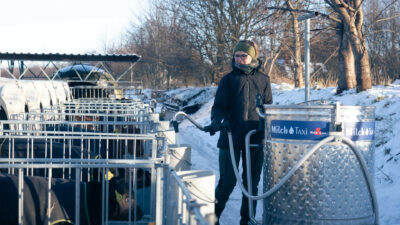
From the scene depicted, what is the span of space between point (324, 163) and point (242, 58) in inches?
68.9

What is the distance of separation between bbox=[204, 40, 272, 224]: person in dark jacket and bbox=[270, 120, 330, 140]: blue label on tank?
1.02 metres

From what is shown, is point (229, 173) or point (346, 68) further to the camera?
point (346, 68)

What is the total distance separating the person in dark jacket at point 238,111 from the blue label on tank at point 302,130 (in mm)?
1017

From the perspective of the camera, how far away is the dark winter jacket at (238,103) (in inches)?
Answer: 212

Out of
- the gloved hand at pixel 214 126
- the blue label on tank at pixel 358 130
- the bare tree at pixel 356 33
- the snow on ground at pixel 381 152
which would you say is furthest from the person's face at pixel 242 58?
the bare tree at pixel 356 33

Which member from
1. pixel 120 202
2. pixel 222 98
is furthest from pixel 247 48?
pixel 120 202

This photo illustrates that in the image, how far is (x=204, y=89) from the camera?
40406mm

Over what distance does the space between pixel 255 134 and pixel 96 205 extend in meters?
2.01

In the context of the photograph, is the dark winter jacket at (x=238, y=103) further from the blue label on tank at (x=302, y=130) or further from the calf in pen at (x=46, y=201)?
the calf in pen at (x=46, y=201)

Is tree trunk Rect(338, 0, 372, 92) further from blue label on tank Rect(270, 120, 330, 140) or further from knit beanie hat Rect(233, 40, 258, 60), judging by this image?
blue label on tank Rect(270, 120, 330, 140)

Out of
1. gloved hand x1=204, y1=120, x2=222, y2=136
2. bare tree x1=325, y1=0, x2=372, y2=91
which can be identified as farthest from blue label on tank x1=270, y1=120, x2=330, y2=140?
bare tree x1=325, y1=0, x2=372, y2=91

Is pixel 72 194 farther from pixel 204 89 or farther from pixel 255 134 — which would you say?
pixel 204 89

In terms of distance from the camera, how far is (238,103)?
5414 mm

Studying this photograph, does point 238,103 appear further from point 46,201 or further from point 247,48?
point 46,201
